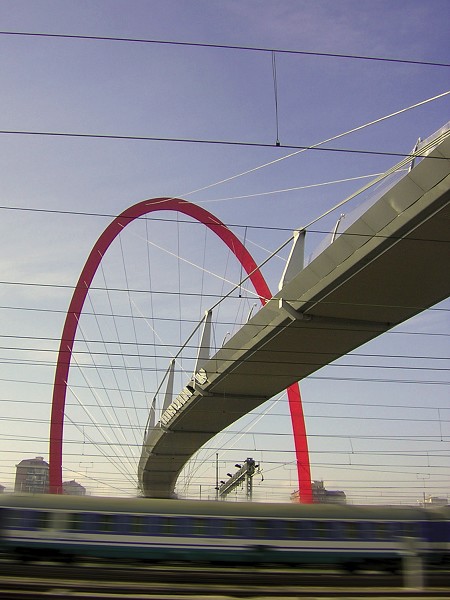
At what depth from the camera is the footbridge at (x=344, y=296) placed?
18.6m

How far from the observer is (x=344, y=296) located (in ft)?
80.4

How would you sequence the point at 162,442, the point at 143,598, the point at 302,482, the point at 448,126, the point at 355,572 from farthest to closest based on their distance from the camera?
the point at 162,442 → the point at 302,482 → the point at 355,572 → the point at 448,126 → the point at 143,598

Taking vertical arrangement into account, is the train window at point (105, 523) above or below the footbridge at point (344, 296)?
below

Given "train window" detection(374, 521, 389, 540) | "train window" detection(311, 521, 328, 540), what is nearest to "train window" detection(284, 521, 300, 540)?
"train window" detection(311, 521, 328, 540)

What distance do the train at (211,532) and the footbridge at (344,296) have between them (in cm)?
226

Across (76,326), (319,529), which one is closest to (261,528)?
(319,529)

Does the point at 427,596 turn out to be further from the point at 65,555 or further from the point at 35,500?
the point at 35,500

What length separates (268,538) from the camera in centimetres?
2125

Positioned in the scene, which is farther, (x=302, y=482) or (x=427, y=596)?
(x=302, y=482)

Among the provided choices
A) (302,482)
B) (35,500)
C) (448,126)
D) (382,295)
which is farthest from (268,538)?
(302,482)

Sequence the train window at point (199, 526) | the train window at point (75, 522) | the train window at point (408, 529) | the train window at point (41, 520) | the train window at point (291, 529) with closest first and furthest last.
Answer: the train window at point (199, 526), the train window at point (41, 520), the train window at point (291, 529), the train window at point (75, 522), the train window at point (408, 529)

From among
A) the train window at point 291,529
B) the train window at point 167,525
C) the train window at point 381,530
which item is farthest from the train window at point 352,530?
the train window at point 167,525

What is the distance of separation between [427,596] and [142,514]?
11.6m

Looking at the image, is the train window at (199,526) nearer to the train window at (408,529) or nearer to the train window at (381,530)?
the train window at (381,530)
